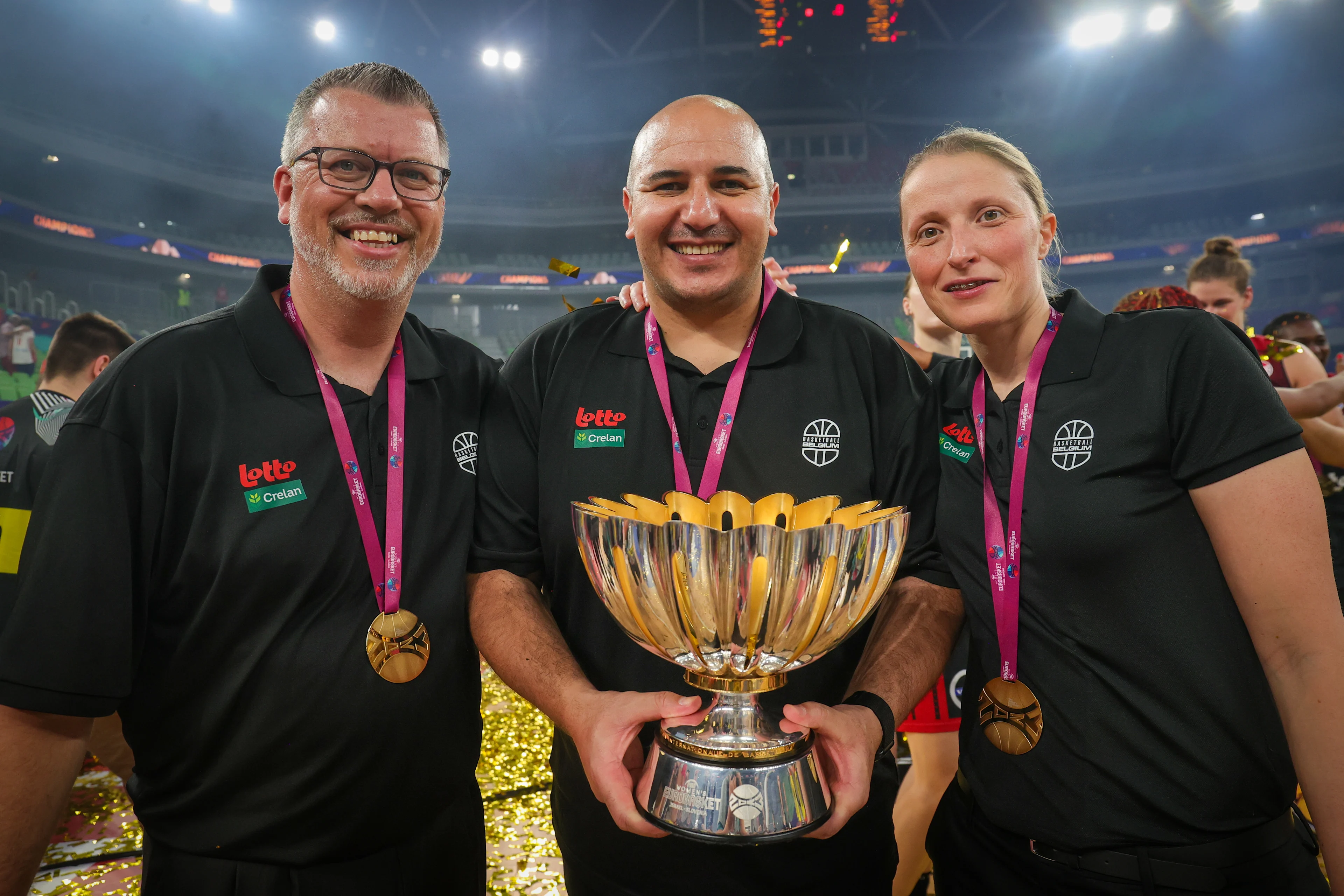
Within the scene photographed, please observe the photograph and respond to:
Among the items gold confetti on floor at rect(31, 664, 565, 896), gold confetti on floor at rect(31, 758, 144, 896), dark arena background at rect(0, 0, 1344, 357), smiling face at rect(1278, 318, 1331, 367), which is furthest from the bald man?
dark arena background at rect(0, 0, 1344, 357)

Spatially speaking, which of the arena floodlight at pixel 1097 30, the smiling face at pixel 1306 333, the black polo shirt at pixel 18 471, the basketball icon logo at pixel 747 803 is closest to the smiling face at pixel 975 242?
the basketball icon logo at pixel 747 803

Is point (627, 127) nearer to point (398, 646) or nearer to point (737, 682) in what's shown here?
point (398, 646)

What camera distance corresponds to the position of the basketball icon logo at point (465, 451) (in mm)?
1414

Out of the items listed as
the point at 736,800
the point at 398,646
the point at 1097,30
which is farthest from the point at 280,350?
the point at 1097,30

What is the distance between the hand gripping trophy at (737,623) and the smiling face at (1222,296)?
322 centimetres

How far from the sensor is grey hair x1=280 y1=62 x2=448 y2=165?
141 cm

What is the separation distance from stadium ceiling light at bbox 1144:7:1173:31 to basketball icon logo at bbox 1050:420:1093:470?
24.4 metres

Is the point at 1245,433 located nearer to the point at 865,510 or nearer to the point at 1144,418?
the point at 1144,418

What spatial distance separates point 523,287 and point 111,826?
21.9 m

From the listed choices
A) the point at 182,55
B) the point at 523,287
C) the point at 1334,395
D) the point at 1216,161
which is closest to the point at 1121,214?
the point at 1216,161

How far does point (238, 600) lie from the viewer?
4.06ft

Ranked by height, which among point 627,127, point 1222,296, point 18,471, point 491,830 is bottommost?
point 491,830

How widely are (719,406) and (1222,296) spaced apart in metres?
3.01

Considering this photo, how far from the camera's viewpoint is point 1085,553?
1136 millimetres
